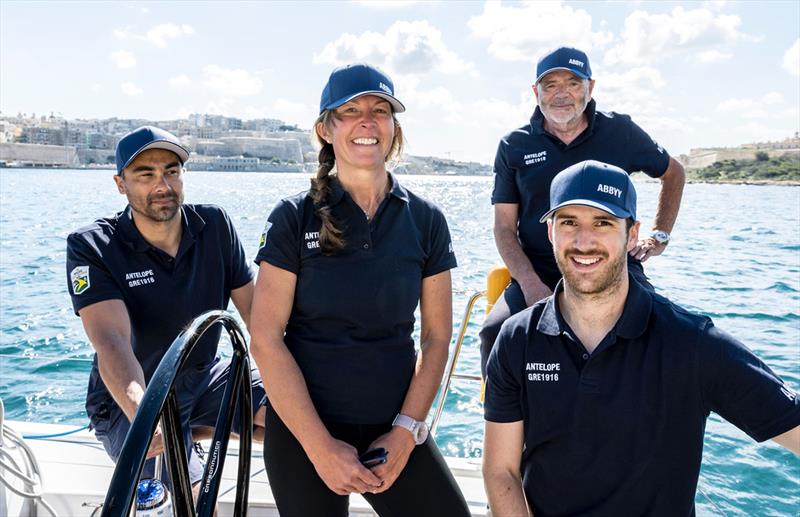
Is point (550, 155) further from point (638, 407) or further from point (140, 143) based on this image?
point (140, 143)

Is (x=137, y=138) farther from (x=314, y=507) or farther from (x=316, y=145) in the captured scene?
(x=314, y=507)

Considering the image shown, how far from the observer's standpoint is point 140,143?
2.17m

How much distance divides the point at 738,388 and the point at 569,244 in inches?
18.8

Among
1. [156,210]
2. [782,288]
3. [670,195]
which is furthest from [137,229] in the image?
[782,288]

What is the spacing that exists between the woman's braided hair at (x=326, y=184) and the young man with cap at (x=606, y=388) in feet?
1.73

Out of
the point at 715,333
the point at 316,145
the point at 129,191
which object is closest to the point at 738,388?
the point at 715,333

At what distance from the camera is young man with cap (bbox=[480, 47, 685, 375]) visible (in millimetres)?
2516

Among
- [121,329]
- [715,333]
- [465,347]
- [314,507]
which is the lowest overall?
[465,347]

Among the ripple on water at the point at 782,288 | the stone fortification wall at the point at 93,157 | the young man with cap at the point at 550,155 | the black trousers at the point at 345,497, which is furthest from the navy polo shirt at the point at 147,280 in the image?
the stone fortification wall at the point at 93,157

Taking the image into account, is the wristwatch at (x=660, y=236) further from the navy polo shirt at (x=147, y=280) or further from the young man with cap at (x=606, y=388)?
the navy polo shirt at (x=147, y=280)

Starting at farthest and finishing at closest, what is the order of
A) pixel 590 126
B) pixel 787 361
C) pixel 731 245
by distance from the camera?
pixel 731 245, pixel 787 361, pixel 590 126

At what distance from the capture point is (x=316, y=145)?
199cm

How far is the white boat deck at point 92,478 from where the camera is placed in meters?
2.29

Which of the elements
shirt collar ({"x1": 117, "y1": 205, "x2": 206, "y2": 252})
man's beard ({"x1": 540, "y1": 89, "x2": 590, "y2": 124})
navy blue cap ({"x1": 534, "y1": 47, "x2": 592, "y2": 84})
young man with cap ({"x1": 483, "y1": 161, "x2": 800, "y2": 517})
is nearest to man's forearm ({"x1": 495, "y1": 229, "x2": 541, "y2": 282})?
man's beard ({"x1": 540, "y1": 89, "x2": 590, "y2": 124})
